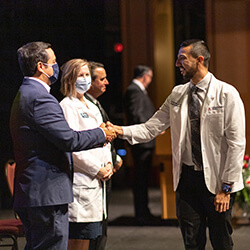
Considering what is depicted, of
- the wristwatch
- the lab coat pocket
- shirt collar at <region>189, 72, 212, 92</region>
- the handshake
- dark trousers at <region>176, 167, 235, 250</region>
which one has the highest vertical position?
shirt collar at <region>189, 72, 212, 92</region>

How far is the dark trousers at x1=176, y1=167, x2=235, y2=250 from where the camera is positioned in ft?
11.5

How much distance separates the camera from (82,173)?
12.3 feet

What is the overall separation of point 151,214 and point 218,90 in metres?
3.29

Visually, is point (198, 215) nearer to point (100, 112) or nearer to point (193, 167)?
point (193, 167)

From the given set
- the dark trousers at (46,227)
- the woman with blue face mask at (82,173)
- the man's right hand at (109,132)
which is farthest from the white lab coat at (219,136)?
the dark trousers at (46,227)

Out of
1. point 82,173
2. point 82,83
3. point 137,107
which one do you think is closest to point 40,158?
point 82,173

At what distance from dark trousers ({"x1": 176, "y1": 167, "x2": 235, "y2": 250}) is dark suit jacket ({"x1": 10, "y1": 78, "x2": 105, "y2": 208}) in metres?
0.83

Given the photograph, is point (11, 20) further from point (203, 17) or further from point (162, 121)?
point (203, 17)

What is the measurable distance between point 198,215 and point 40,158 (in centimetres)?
114

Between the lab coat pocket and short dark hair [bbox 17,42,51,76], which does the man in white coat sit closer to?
the lab coat pocket

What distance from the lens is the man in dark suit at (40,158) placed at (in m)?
2.99

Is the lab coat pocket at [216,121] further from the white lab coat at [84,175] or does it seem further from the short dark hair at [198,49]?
the white lab coat at [84,175]

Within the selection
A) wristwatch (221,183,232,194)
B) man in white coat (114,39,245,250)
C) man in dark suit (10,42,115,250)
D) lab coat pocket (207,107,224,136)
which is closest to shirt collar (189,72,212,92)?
man in white coat (114,39,245,250)

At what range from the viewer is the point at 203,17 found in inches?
337
